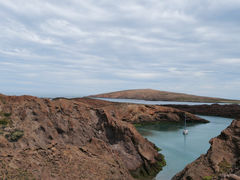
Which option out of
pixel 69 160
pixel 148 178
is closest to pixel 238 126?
pixel 148 178

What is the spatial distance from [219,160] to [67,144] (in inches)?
520

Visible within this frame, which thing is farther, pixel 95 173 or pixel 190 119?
pixel 190 119

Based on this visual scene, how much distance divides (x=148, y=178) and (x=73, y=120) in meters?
12.0

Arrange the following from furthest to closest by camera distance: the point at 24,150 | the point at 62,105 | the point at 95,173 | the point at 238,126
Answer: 1. the point at 62,105
2. the point at 238,126
3. the point at 95,173
4. the point at 24,150

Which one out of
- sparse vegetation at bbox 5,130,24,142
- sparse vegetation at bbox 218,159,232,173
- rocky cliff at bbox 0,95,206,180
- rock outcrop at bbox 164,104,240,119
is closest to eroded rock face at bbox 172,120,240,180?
sparse vegetation at bbox 218,159,232,173

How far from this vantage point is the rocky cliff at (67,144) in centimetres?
1596

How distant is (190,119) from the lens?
94.6m

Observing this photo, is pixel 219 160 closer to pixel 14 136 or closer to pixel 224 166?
pixel 224 166

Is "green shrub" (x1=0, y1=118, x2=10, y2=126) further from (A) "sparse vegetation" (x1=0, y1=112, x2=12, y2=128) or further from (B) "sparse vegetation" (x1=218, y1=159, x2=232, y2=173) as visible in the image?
(B) "sparse vegetation" (x1=218, y1=159, x2=232, y2=173)

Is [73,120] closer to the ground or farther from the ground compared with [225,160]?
farther from the ground

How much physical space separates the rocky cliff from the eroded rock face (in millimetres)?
5700

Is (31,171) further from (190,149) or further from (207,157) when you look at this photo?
(190,149)

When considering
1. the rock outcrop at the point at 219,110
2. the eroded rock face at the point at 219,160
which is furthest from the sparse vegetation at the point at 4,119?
the rock outcrop at the point at 219,110

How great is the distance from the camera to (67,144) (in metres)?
20.7
